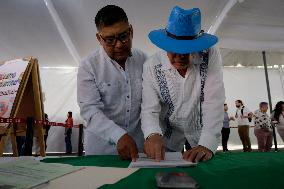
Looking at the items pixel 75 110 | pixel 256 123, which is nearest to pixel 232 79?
pixel 256 123

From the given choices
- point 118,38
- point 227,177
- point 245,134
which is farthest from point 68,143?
point 227,177

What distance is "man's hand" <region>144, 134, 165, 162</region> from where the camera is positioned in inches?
50.3

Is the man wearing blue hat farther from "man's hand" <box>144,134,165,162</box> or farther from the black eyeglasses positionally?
the black eyeglasses

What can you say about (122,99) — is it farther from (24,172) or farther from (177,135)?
(24,172)

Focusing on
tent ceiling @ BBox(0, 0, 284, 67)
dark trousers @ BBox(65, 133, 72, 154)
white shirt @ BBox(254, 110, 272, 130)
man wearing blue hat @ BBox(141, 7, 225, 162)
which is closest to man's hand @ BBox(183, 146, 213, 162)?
man wearing blue hat @ BBox(141, 7, 225, 162)

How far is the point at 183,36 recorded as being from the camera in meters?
1.41

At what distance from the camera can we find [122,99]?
6.12 ft

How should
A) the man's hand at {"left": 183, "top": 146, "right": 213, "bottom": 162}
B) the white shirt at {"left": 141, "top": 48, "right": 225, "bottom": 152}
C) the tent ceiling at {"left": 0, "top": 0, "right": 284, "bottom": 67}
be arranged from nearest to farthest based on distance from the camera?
the man's hand at {"left": 183, "top": 146, "right": 213, "bottom": 162}
the white shirt at {"left": 141, "top": 48, "right": 225, "bottom": 152}
the tent ceiling at {"left": 0, "top": 0, "right": 284, "bottom": 67}

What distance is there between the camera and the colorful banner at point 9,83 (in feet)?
9.47

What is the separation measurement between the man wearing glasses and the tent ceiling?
3.80 meters

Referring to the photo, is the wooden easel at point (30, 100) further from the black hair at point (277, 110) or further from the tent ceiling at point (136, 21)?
the black hair at point (277, 110)

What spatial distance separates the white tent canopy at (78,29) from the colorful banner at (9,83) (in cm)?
258

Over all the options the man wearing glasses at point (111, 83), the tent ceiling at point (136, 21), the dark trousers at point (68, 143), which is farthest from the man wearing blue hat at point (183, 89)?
the dark trousers at point (68, 143)

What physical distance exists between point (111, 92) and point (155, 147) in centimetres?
63
